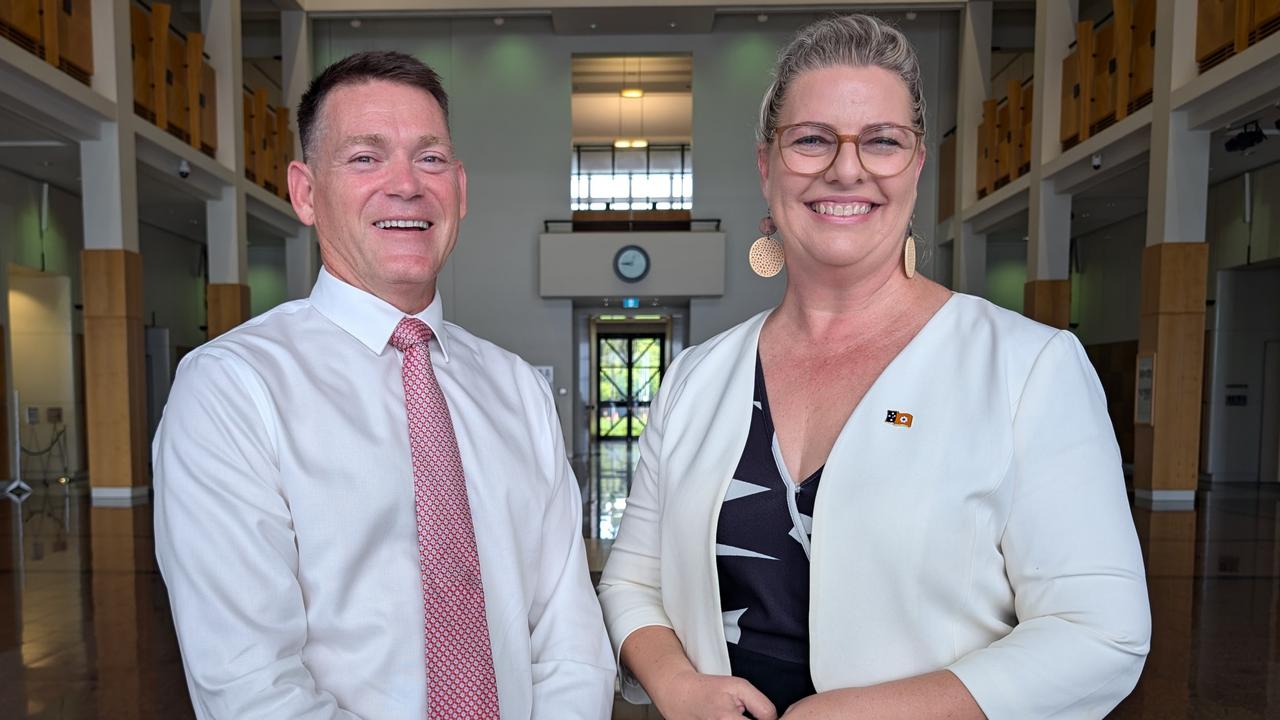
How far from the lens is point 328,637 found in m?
1.28

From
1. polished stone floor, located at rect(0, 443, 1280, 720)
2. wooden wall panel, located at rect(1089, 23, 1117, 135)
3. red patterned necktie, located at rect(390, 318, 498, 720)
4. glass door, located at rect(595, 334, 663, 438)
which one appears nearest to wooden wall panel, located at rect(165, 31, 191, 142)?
polished stone floor, located at rect(0, 443, 1280, 720)

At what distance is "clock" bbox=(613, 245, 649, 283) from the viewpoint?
1508 cm

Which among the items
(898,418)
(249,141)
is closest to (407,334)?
(898,418)

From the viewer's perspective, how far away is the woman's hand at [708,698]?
3.92ft

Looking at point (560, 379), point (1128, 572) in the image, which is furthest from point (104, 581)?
point (560, 379)

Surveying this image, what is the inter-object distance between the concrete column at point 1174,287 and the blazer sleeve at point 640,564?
9532mm

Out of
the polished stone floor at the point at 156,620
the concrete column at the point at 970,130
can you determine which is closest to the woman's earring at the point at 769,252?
the polished stone floor at the point at 156,620

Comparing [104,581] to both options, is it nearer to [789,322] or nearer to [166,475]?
[166,475]

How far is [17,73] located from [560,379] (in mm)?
9408

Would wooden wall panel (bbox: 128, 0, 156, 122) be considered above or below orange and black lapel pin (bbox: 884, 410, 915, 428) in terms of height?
above

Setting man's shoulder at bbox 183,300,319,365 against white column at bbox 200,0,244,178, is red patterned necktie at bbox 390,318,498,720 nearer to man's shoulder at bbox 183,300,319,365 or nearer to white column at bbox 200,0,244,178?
man's shoulder at bbox 183,300,319,365

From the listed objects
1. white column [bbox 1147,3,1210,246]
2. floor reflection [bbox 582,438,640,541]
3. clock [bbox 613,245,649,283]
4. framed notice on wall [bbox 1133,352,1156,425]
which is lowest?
floor reflection [bbox 582,438,640,541]

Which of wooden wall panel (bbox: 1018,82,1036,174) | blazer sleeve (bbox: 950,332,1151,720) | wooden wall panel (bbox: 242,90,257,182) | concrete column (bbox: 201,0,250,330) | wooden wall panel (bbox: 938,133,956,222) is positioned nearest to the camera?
blazer sleeve (bbox: 950,332,1151,720)

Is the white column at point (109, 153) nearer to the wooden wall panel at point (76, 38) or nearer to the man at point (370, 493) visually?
the wooden wall panel at point (76, 38)
